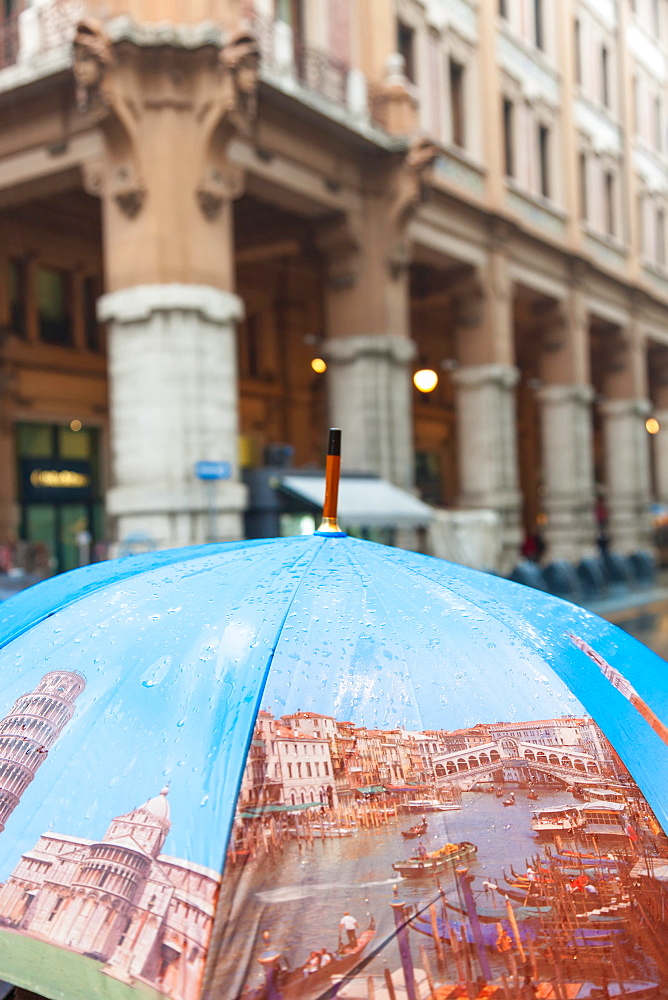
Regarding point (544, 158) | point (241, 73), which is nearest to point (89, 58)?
point (241, 73)

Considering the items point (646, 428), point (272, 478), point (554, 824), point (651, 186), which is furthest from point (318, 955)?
point (651, 186)

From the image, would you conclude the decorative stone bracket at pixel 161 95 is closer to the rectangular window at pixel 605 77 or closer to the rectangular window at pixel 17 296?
the rectangular window at pixel 17 296

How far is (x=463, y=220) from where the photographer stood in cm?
2175

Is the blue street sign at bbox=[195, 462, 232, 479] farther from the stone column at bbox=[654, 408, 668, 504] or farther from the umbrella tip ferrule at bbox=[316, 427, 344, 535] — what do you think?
the stone column at bbox=[654, 408, 668, 504]

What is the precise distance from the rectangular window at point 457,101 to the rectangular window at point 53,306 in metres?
9.25

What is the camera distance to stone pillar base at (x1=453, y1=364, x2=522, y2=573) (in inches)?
885

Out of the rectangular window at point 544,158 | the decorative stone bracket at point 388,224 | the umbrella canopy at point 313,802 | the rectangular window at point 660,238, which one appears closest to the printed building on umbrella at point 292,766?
the umbrella canopy at point 313,802

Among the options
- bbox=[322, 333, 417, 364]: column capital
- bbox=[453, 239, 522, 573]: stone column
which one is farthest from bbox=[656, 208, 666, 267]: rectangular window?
bbox=[322, 333, 417, 364]: column capital

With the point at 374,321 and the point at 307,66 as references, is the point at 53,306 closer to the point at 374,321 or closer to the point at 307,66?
the point at 374,321

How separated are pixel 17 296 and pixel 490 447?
423 inches

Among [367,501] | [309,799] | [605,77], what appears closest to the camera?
[309,799]

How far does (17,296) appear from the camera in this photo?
2181 centimetres

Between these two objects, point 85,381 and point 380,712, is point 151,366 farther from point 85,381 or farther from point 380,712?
point 380,712

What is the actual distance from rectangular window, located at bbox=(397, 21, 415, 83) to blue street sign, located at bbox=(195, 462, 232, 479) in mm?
10913
